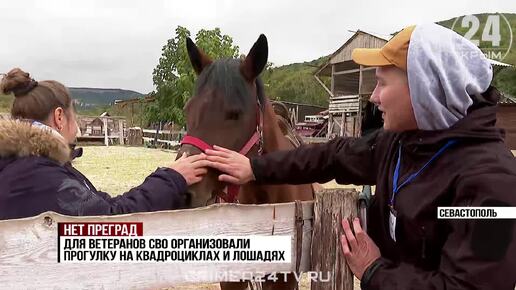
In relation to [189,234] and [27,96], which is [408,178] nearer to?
[189,234]

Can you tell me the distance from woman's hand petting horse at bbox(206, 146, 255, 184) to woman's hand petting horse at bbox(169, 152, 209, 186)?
0.13 feet

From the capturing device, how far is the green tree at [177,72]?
82.5 feet

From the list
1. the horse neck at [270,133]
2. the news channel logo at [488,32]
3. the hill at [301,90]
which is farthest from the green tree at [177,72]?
the hill at [301,90]

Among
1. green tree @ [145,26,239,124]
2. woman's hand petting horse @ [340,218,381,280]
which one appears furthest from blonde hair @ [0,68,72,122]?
green tree @ [145,26,239,124]

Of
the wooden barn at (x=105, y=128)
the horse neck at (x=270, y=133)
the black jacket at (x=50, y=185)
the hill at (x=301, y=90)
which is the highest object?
the hill at (x=301, y=90)

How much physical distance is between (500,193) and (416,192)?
267 mm

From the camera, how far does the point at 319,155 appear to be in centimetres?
214

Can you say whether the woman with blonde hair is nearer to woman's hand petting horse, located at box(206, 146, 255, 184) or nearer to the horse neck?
woman's hand petting horse, located at box(206, 146, 255, 184)

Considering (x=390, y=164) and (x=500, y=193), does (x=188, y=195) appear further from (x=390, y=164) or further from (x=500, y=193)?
(x=500, y=193)

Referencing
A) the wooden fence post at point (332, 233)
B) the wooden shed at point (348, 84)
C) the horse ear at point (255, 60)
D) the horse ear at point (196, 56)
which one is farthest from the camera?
the wooden shed at point (348, 84)

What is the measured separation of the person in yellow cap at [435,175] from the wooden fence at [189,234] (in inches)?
3.8

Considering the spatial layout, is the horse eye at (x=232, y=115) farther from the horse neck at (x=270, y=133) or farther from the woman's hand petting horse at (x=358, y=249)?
the woman's hand petting horse at (x=358, y=249)

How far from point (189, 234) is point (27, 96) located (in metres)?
1.16

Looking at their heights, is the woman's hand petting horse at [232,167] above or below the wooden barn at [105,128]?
above
